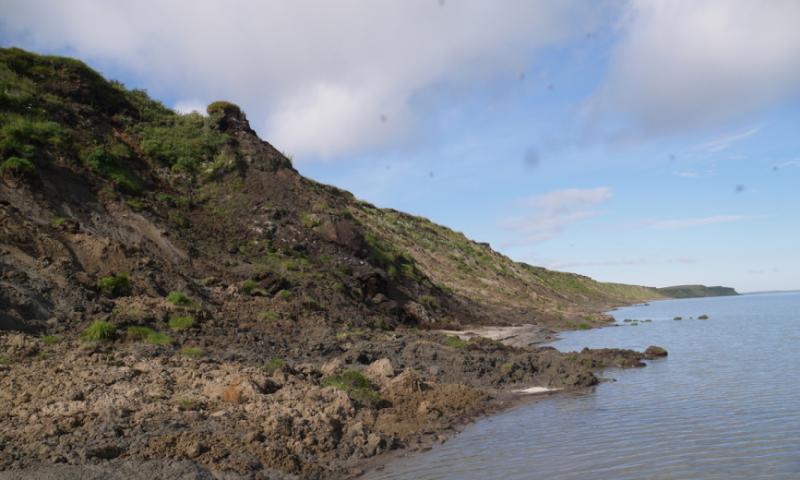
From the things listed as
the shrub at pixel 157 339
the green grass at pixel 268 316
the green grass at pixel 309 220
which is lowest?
the shrub at pixel 157 339

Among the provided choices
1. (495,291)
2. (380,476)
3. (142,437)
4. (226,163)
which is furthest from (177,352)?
(495,291)

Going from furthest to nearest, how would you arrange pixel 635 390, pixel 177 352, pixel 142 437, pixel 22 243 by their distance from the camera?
1. pixel 22 243
2. pixel 635 390
3. pixel 177 352
4. pixel 142 437

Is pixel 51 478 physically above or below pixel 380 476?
above

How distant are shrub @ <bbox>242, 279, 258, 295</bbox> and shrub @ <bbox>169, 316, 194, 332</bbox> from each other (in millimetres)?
4976

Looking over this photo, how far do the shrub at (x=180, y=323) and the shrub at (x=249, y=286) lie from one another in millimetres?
4976

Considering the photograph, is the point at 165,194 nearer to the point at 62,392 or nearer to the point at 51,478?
the point at 62,392

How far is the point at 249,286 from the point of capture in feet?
75.3

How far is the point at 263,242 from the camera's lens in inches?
1123

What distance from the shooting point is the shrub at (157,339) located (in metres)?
15.3

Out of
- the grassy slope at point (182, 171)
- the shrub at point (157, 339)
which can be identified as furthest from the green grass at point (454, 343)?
the shrub at point (157, 339)

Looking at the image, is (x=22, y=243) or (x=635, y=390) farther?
(x=22, y=243)

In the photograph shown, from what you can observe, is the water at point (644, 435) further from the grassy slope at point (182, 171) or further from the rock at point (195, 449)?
the grassy slope at point (182, 171)

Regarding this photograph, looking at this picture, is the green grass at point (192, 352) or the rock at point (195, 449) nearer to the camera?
the rock at point (195, 449)

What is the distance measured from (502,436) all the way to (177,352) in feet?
28.5
